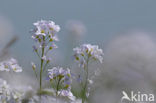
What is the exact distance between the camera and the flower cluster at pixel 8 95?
2310 millimetres

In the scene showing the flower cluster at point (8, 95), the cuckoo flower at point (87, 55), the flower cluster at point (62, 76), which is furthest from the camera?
the cuckoo flower at point (87, 55)

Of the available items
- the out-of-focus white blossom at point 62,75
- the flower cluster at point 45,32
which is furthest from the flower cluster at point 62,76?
the flower cluster at point 45,32

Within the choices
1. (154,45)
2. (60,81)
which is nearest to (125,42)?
(154,45)

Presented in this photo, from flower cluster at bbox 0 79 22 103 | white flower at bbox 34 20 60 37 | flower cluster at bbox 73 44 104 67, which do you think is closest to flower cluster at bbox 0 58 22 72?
flower cluster at bbox 0 79 22 103

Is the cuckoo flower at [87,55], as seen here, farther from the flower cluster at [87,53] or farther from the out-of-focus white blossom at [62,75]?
the out-of-focus white blossom at [62,75]

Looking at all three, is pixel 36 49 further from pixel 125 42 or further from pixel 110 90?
pixel 125 42

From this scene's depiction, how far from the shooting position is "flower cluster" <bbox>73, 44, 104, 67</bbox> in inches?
107

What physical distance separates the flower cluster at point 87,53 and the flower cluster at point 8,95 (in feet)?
1.74

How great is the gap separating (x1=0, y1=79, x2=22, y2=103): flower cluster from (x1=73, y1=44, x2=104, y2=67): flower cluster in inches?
20.8

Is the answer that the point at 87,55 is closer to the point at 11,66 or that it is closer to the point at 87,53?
the point at 87,53

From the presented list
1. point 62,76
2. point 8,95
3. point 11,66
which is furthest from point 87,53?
point 8,95

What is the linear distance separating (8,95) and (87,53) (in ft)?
1.98

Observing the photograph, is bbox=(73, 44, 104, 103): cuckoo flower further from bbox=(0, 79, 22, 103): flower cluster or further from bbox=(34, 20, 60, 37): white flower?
bbox=(0, 79, 22, 103): flower cluster

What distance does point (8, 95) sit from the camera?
239 cm
